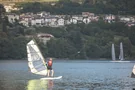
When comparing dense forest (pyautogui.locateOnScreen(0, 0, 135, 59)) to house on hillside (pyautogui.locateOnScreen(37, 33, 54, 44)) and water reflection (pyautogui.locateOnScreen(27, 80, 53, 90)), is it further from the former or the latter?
water reflection (pyautogui.locateOnScreen(27, 80, 53, 90))

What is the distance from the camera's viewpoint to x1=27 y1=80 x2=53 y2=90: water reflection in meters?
43.2

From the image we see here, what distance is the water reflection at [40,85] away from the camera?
43.2 m

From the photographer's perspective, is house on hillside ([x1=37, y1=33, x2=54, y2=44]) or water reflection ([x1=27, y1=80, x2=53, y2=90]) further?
house on hillside ([x1=37, y1=33, x2=54, y2=44])

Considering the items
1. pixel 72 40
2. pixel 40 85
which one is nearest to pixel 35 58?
pixel 40 85

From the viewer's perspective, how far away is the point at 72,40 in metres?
164

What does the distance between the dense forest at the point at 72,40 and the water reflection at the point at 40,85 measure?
96657 millimetres

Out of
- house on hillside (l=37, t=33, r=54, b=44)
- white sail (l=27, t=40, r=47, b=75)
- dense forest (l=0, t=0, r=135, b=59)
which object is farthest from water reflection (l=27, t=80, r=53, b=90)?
house on hillside (l=37, t=33, r=54, b=44)

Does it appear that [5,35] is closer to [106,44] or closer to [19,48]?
[19,48]

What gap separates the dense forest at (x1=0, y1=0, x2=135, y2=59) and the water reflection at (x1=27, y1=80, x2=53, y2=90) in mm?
96657

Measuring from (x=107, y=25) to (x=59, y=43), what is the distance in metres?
38.6

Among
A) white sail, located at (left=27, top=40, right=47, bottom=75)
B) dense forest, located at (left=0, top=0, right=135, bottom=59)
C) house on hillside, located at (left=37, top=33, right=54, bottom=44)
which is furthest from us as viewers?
house on hillside, located at (left=37, top=33, right=54, bottom=44)

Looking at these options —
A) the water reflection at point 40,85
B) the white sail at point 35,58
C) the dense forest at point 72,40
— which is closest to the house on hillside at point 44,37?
the dense forest at point 72,40

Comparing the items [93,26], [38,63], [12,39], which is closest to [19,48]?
[12,39]

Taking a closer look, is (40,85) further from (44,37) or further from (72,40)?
(44,37)
